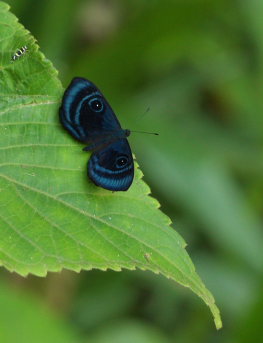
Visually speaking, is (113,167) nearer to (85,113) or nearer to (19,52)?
(85,113)

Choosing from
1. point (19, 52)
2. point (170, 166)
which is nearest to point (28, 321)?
point (170, 166)

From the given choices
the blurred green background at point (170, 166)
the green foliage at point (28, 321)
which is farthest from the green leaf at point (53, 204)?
the blurred green background at point (170, 166)

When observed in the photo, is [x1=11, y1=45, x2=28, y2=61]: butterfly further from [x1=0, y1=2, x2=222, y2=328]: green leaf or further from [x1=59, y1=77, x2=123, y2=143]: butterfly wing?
[x1=59, y1=77, x2=123, y2=143]: butterfly wing

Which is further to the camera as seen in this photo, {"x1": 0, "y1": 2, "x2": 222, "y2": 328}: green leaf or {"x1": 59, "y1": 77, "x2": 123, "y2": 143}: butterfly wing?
{"x1": 59, "y1": 77, "x2": 123, "y2": 143}: butterfly wing

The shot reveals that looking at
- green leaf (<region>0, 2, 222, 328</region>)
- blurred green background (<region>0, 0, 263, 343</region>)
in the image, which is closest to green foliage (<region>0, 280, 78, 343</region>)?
blurred green background (<region>0, 0, 263, 343</region>)

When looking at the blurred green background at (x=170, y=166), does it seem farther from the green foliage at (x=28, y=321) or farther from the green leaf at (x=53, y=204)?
the green leaf at (x=53, y=204)

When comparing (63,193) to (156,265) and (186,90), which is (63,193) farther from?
(186,90)

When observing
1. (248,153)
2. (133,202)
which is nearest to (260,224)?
(248,153)

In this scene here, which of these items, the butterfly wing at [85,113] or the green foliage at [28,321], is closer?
the butterfly wing at [85,113]
